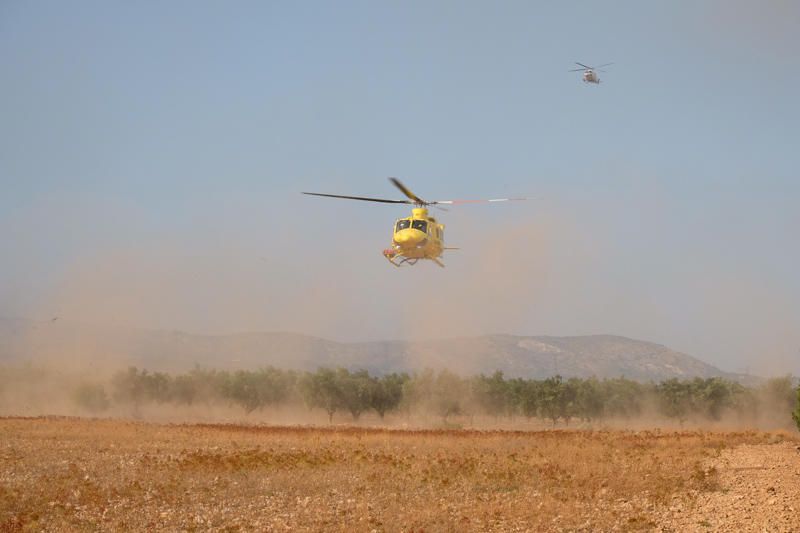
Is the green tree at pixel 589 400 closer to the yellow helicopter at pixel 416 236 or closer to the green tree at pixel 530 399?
the green tree at pixel 530 399

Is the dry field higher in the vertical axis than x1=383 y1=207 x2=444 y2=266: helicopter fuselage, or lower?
lower

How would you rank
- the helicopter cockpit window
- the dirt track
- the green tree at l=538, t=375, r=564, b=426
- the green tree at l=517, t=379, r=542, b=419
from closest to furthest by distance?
1. the dirt track
2. the helicopter cockpit window
3. the green tree at l=538, t=375, r=564, b=426
4. the green tree at l=517, t=379, r=542, b=419

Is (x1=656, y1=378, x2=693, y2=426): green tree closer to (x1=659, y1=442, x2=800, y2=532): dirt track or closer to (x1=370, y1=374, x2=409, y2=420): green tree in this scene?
(x1=370, y1=374, x2=409, y2=420): green tree

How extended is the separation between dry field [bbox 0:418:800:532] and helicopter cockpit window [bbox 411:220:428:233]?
Answer: 10435 millimetres

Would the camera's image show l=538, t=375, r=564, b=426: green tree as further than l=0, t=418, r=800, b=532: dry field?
Answer: Yes

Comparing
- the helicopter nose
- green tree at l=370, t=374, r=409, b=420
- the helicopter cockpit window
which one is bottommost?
green tree at l=370, t=374, r=409, b=420

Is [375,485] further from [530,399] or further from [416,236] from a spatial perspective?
[530,399]

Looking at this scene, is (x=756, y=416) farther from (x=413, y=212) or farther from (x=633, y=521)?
(x=633, y=521)

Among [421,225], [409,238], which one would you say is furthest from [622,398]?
[409,238]

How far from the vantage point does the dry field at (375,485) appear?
18.6m

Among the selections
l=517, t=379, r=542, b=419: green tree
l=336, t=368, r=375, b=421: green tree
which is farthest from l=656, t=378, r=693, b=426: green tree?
l=336, t=368, r=375, b=421: green tree

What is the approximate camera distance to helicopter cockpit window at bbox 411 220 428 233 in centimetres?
4044

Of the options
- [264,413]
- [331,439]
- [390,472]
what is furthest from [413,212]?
[264,413]

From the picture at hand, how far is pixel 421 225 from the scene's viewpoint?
40594 millimetres
